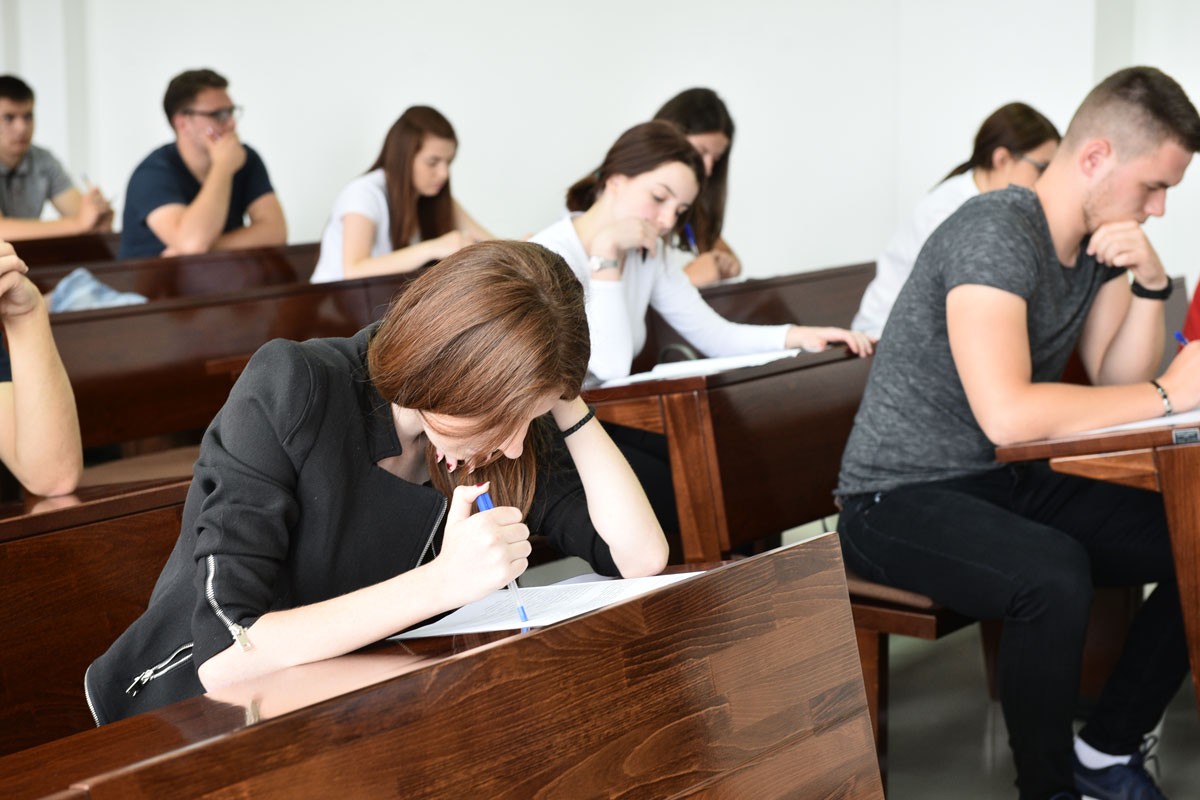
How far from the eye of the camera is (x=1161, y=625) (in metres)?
2.13

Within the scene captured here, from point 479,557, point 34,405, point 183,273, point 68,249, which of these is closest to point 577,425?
point 479,557

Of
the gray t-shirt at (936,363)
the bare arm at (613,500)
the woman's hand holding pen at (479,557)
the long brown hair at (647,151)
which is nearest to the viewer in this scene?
the woman's hand holding pen at (479,557)

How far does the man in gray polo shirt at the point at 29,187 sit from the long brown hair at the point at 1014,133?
3.10 meters

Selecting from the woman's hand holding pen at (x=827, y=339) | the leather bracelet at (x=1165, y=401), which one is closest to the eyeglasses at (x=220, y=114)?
the woman's hand holding pen at (x=827, y=339)

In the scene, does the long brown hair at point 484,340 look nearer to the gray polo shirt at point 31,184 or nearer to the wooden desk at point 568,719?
the wooden desk at point 568,719

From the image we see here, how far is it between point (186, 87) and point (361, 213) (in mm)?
786

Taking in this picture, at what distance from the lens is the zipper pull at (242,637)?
3.74ft

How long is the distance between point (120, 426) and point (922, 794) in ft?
6.08

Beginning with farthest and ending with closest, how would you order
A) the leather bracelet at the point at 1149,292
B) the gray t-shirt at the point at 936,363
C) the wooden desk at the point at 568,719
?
the leather bracelet at the point at 1149,292 → the gray t-shirt at the point at 936,363 → the wooden desk at the point at 568,719

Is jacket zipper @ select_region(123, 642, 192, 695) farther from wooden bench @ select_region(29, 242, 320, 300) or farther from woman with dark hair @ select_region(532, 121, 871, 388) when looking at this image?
wooden bench @ select_region(29, 242, 320, 300)

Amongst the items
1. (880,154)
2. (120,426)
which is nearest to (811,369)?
(120,426)

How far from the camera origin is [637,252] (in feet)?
9.21

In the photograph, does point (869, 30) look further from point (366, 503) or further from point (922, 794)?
point (366, 503)

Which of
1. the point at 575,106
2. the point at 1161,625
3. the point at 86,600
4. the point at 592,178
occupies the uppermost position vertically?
the point at 575,106
